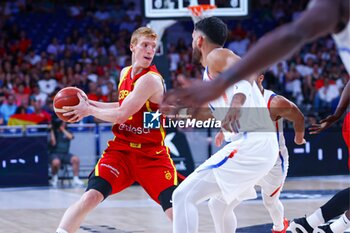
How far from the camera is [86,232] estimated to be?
26.9 ft

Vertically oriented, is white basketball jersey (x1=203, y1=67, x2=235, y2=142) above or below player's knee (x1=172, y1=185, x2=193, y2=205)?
above

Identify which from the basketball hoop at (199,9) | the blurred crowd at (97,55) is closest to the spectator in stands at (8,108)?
the blurred crowd at (97,55)

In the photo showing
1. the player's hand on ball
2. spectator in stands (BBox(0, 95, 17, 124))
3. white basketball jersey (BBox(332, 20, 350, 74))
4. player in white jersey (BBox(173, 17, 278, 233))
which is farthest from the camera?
spectator in stands (BBox(0, 95, 17, 124))

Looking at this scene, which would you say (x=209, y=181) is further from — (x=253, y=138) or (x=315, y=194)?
(x=315, y=194)

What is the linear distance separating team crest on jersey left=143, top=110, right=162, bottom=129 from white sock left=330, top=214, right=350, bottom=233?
1.88 m

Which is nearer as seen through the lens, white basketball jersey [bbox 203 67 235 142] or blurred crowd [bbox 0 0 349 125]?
white basketball jersey [bbox 203 67 235 142]

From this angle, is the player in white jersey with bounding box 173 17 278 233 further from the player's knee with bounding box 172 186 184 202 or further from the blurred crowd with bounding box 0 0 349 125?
the blurred crowd with bounding box 0 0 349 125

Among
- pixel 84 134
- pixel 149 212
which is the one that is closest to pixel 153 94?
pixel 149 212

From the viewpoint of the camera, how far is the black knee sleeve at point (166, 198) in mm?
6070

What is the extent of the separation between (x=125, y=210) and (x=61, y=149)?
3940 millimetres

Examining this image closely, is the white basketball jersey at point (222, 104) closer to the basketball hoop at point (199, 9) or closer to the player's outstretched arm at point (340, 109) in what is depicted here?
the player's outstretched arm at point (340, 109)

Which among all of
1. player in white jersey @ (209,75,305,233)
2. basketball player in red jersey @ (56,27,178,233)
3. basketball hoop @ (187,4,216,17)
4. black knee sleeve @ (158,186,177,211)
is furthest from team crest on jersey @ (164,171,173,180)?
basketball hoop @ (187,4,216,17)

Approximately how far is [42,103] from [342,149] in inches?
246

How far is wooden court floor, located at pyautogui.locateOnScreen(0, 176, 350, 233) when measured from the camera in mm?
8594
